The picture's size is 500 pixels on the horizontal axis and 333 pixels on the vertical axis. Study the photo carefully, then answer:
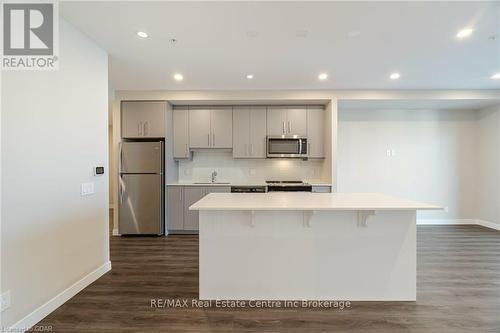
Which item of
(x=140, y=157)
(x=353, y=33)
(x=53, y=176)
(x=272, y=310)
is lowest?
(x=272, y=310)

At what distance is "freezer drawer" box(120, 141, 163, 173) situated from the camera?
4.45 meters

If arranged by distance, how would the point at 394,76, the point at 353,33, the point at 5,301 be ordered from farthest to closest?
the point at 394,76, the point at 353,33, the point at 5,301

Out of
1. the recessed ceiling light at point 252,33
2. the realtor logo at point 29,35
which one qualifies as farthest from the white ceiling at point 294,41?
the realtor logo at point 29,35

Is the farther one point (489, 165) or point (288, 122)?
point (489, 165)

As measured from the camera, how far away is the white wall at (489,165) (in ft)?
15.9

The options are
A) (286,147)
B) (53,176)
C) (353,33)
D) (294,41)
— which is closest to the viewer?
(53,176)

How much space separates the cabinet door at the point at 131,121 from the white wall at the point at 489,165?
264 inches

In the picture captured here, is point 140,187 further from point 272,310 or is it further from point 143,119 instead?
point 272,310

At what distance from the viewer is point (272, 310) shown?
220 centimetres

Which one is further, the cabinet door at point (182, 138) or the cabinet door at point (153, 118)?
the cabinet door at point (182, 138)

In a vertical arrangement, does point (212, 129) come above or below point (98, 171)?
above

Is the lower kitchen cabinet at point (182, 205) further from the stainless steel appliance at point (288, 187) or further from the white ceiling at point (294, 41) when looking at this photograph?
the white ceiling at point (294, 41)

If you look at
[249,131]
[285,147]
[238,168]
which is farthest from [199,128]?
[285,147]

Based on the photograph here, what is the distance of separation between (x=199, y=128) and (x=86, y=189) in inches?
101
